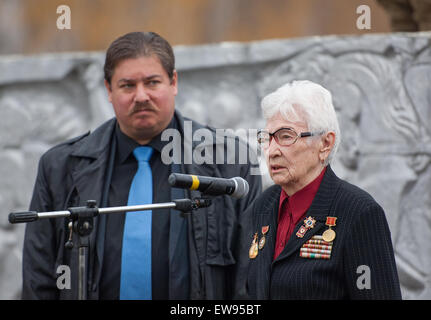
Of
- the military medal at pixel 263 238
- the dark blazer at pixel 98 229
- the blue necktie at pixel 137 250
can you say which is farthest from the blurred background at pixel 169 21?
the military medal at pixel 263 238

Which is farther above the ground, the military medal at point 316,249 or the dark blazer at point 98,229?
the dark blazer at point 98,229

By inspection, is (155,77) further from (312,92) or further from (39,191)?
→ (312,92)

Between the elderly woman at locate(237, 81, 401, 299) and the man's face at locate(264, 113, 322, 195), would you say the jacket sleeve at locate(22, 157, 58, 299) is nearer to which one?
the elderly woman at locate(237, 81, 401, 299)

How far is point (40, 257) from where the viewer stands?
3.21 metres

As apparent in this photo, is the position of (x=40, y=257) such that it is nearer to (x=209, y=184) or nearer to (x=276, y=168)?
(x=209, y=184)

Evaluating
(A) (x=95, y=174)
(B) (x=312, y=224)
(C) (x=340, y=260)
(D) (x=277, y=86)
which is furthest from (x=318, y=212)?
(D) (x=277, y=86)

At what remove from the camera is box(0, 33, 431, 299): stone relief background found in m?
4.57

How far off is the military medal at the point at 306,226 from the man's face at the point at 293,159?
13 centimetres

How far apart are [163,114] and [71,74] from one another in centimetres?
247

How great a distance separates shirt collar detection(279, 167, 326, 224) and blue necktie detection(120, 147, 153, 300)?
0.82 meters

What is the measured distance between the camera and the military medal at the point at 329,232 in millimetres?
2363

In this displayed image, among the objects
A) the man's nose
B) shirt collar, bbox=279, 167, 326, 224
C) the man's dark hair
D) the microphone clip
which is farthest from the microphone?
the man's dark hair

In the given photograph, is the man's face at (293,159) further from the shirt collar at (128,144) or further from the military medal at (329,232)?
the shirt collar at (128,144)

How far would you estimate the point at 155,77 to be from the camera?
3199 millimetres
